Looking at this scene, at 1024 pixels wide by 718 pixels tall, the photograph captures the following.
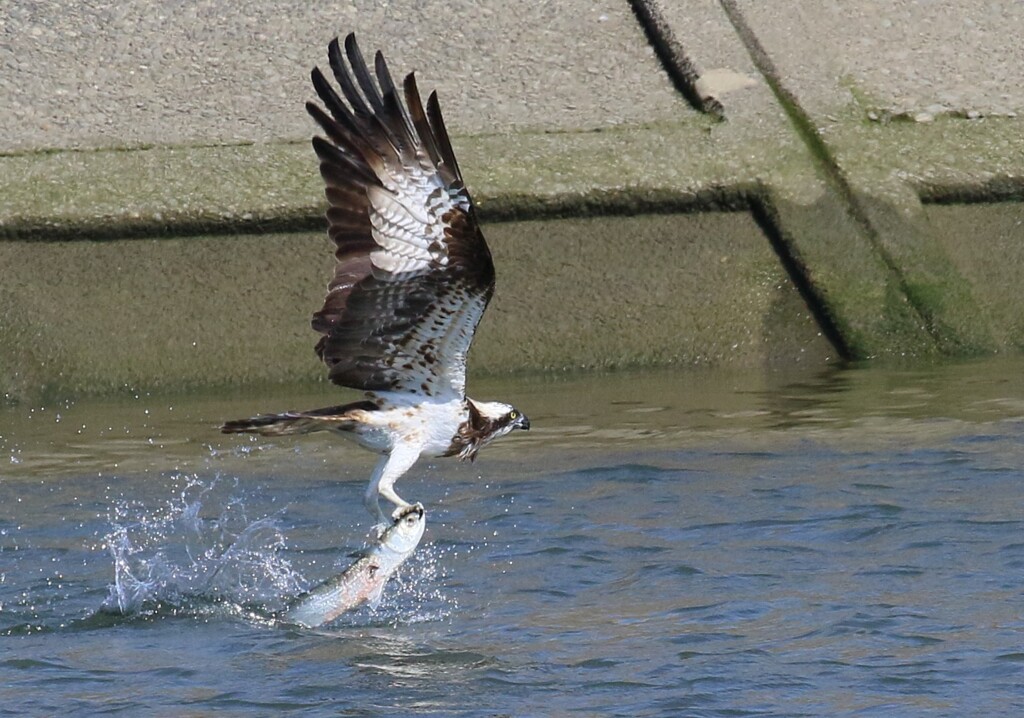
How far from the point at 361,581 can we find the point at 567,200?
3.25m

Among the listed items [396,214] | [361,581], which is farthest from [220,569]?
[396,214]

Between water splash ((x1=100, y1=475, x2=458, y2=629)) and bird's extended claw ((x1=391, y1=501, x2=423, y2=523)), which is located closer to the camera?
bird's extended claw ((x1=391, y1=501, x2=423, y2=523))

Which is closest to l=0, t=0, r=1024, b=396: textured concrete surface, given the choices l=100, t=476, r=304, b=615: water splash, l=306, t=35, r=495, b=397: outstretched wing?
l=100, t=476, r=304, b=615: water splash

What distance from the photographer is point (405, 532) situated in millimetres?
5238

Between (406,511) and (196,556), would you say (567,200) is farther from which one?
(406,511)

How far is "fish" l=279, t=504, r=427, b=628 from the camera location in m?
5.16

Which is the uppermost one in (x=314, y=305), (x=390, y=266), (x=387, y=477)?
(x=390, y=266)

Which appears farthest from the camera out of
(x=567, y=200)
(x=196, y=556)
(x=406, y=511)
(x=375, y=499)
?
(x=567, y=200)

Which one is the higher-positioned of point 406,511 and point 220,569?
point 406,511

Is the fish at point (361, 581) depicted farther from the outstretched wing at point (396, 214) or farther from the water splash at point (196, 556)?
the outstretched wing at point (396, 214)

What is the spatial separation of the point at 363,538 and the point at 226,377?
6.26 ft

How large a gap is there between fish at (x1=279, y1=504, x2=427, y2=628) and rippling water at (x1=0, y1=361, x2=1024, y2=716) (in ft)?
0.22

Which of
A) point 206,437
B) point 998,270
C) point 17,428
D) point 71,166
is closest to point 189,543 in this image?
point 206,437

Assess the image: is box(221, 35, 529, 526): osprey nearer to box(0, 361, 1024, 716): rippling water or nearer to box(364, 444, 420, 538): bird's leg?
box(364, 444, 420, 538): bird's leg
